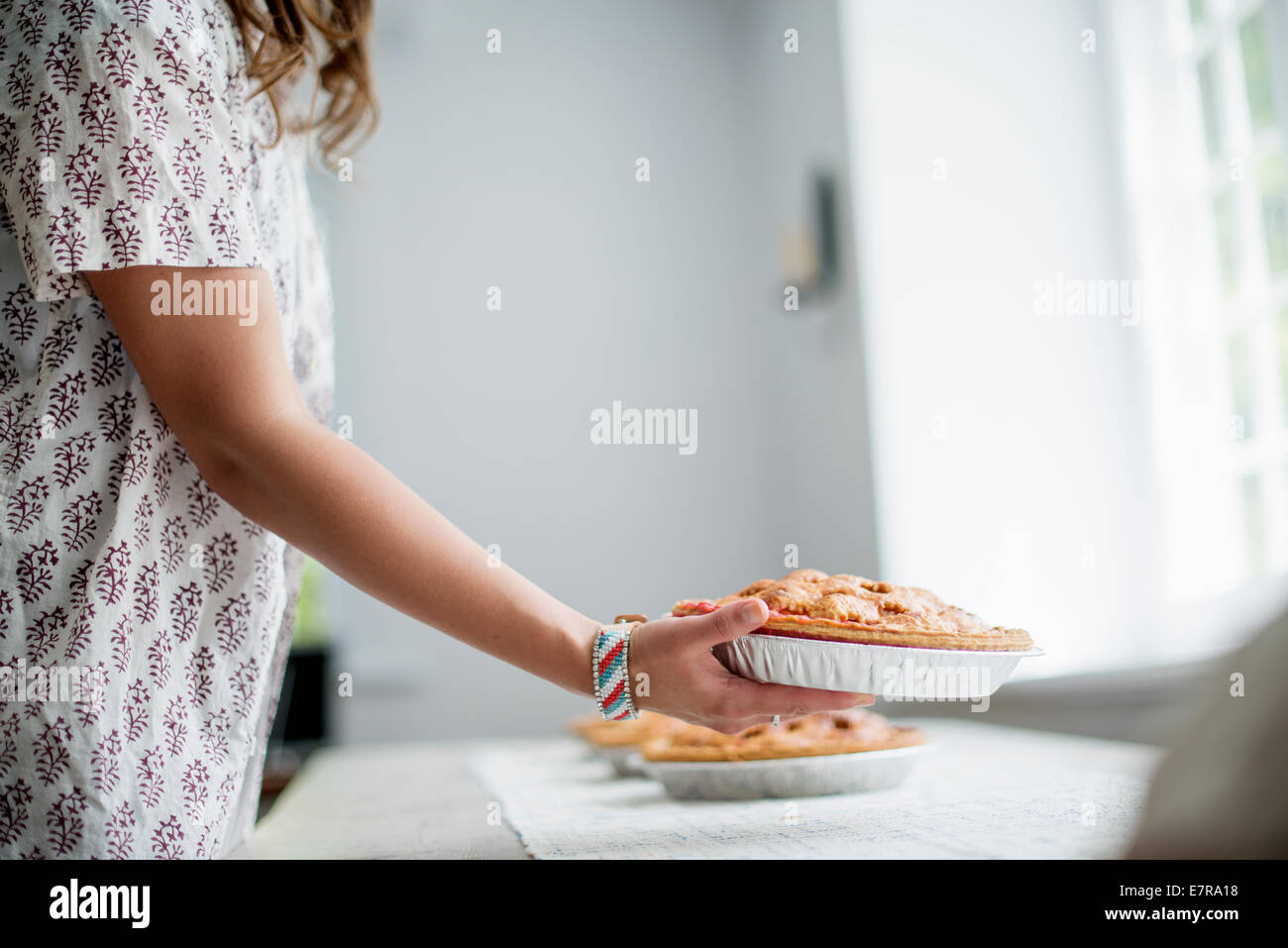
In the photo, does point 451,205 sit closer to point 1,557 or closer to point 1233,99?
point 1233,99

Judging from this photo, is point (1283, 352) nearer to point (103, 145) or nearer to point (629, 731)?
point (629, 731)

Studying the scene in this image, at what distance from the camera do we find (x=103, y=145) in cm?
55

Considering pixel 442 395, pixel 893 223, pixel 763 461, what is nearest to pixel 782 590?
pixel 893 223

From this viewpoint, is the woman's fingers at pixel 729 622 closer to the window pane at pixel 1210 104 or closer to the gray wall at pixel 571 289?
the window pane at pixel 1210 104

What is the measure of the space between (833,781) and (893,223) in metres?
1.93

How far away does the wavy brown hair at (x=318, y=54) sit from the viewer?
658 millimetres

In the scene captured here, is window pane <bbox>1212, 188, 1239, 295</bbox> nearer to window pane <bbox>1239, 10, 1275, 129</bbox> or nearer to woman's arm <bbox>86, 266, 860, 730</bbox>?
window pane <bbox>1239, 10, 1275, 129</bbox>

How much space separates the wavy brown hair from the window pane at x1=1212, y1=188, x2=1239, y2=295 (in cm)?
145

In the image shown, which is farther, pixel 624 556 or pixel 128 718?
pixel 624 556

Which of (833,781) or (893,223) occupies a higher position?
(893,223)

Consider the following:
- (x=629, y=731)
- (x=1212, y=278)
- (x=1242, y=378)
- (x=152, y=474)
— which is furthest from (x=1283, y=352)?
(x=152, y=474)

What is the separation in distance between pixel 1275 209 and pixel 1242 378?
0.92ft

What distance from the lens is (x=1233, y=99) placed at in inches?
62.0

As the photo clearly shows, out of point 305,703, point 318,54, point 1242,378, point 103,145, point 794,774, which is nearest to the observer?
point 103,145
